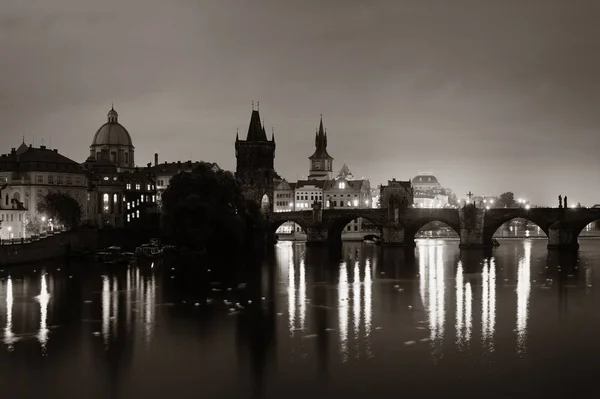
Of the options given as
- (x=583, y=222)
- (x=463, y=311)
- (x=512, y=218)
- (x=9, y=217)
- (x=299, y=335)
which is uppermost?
(x=9, y=217)

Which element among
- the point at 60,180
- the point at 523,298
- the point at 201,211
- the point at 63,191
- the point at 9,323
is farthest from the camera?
the point at 60,180

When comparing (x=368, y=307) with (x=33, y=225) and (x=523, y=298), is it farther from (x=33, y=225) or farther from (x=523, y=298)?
(x=33, y=225)

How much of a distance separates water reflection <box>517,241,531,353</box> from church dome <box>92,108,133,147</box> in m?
83.6

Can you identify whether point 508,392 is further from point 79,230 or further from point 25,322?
point 79,230

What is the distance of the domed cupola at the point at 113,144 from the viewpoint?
137 m

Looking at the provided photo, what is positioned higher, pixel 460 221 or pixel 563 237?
pixel 460 221

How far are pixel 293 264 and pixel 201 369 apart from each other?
147ft

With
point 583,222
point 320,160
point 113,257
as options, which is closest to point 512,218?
point 583,222

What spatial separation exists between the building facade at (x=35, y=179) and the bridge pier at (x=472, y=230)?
162 feet

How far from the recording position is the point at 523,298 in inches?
1969

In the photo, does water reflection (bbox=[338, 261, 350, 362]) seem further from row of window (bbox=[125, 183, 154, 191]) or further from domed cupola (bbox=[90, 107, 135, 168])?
domed cupola (bbox=[90, 107, 135, 168])

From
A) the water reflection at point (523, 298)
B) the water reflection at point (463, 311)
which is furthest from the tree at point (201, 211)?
the water reflection at point (523, 298)

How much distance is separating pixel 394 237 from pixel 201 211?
→ 1313 inches

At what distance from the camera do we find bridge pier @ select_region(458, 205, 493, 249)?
94812 mm
